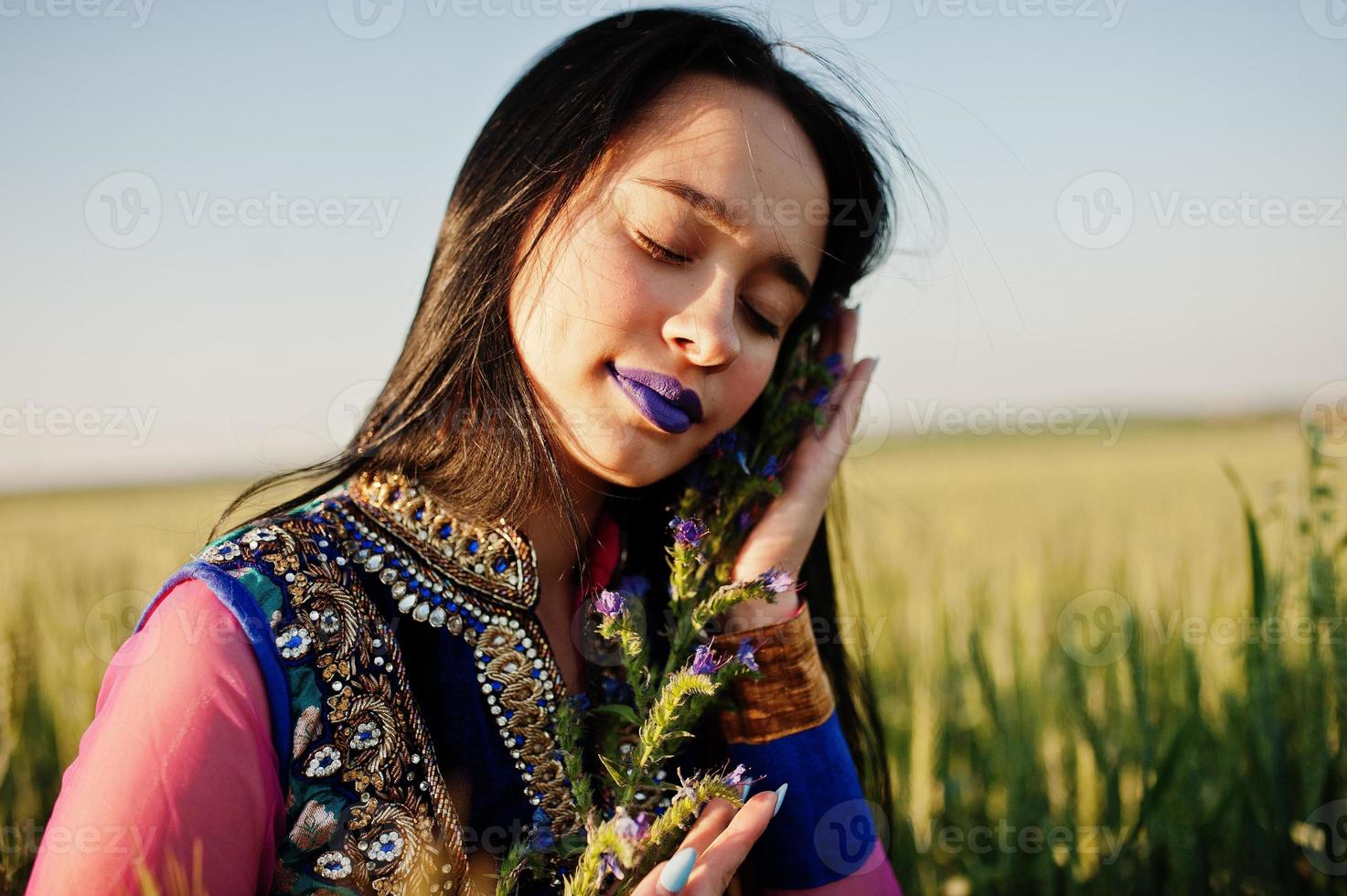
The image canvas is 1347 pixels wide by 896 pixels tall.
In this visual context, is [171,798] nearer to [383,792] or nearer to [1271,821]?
[383,792]

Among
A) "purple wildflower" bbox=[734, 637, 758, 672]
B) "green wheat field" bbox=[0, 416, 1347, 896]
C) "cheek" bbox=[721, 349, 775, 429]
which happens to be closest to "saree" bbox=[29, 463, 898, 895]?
"purple wildflower" bbox=[734, 637, 758, 672]

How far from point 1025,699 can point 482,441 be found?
206 centimetres

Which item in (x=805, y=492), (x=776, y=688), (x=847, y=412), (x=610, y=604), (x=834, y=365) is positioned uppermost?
(x=834, y=365)

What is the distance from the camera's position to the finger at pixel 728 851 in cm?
128

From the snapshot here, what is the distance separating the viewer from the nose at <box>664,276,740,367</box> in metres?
1.50

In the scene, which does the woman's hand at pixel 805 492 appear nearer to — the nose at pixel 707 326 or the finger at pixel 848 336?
the finger at pixel 848 336

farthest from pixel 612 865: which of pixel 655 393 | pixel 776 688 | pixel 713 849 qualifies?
pixel 655 393

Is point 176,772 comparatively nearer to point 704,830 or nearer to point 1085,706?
point 704,830

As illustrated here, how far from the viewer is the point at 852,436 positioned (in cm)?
206

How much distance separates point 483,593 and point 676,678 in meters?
0.44

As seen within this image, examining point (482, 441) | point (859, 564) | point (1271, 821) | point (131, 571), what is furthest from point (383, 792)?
point (131, 571)

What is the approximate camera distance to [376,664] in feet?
4.42

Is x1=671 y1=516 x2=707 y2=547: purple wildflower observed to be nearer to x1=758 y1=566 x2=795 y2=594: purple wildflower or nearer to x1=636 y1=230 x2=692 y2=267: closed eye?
x1=758 y1=566 x2=795 y2=594: purple wildflower

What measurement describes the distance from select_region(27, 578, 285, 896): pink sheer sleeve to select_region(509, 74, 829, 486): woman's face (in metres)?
0.63
